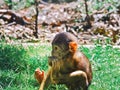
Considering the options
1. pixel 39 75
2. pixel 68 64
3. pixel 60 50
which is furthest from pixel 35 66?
pixel 60 50

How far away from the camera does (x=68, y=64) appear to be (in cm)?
524

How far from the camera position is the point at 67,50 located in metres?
5.14

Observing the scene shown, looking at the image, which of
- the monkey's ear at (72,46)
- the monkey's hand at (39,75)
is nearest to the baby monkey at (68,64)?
the monkey's ear at (72,46)

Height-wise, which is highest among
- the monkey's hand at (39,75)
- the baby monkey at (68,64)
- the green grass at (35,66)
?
the baby monkey at (68,64)

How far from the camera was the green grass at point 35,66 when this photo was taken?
6.13m

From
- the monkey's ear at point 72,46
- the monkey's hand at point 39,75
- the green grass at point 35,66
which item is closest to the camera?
the monkey's ear at point 72,46

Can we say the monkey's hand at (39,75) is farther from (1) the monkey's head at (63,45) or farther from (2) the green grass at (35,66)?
(1) the monkey's head at (63,45)

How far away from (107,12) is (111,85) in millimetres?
6742

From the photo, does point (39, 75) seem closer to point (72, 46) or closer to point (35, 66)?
point (72, 46)

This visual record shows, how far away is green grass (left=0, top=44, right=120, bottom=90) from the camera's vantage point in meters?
6.13

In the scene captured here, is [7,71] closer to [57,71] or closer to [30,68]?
[30,68]

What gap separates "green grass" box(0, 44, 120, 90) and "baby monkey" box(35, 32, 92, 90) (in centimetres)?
55

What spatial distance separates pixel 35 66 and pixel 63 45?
2.00 meters

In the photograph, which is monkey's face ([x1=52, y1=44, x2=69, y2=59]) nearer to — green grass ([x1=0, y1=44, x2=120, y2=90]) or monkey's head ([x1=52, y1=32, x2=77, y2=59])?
monkey's head ([x1=52, y1=32, x2=77, y2=59])
